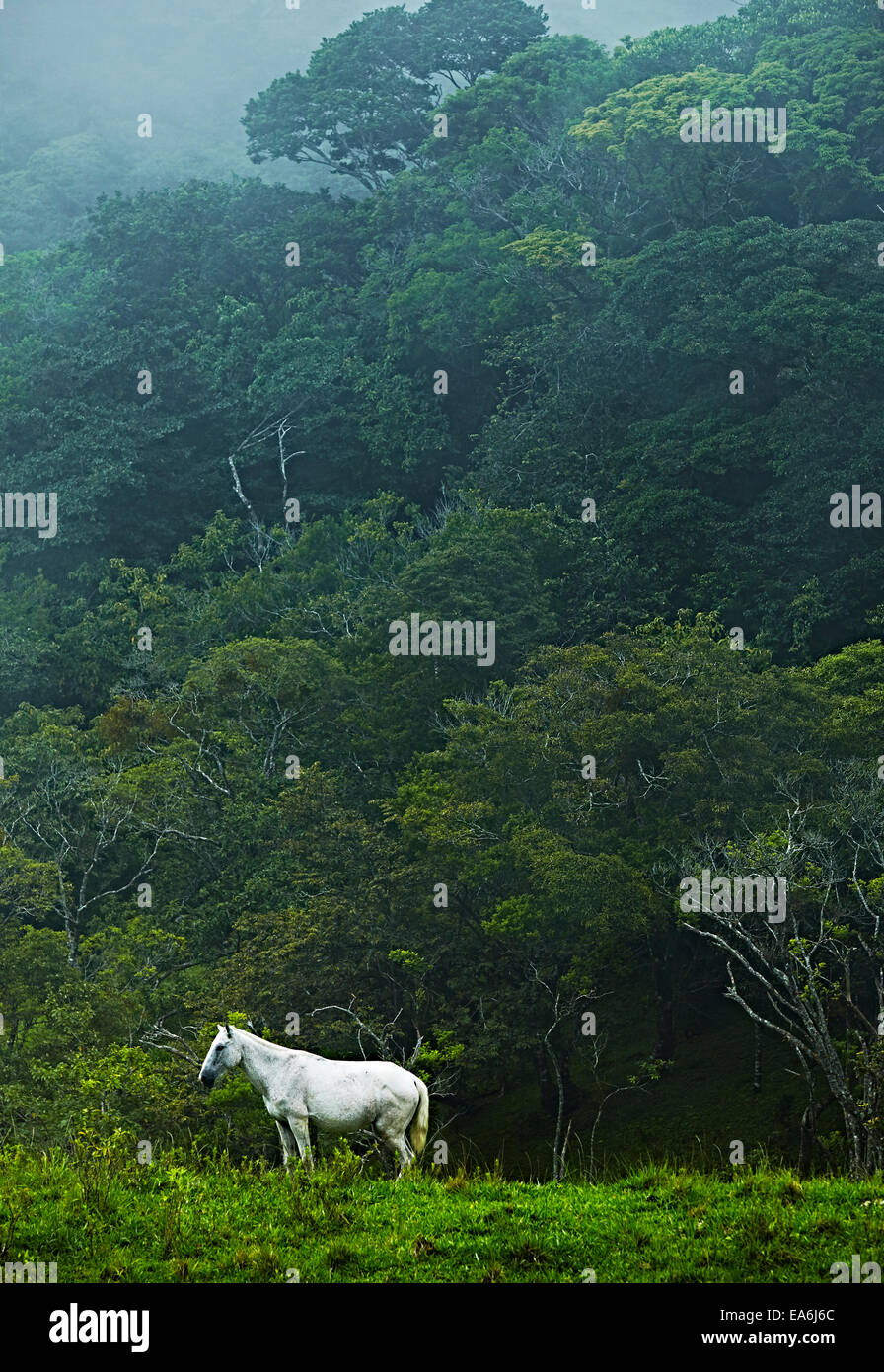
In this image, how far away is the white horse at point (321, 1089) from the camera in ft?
40.0

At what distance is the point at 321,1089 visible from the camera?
12.2 meters

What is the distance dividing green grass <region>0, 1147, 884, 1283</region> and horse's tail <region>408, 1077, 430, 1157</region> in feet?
5.64

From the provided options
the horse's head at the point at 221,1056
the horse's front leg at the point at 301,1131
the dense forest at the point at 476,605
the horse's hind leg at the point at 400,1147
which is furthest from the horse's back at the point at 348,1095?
the dense forest at the point at 476,605

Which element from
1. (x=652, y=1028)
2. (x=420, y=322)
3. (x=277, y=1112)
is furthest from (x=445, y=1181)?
(x=420, y=322)

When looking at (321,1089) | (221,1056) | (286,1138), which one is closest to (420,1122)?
(321,1089)

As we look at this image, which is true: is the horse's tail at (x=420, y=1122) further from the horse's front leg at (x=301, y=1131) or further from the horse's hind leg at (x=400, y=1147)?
the horse's front leg at (x=301, y=1131)

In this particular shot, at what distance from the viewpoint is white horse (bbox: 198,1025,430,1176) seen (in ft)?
40.0

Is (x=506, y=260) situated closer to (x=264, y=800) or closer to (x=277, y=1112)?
(x=264, y=800)

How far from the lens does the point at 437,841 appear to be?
25.9m

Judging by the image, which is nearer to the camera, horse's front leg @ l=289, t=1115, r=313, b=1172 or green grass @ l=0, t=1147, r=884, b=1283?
green grass @ l=0, t=1147, r=884, b=1283

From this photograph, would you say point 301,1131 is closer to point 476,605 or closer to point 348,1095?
point 348,1095

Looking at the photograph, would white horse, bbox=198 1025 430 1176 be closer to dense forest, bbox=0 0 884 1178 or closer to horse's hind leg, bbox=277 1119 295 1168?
horse's hind leg, bbox=277 1119 295 1168

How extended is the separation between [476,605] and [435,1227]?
82.8 feet

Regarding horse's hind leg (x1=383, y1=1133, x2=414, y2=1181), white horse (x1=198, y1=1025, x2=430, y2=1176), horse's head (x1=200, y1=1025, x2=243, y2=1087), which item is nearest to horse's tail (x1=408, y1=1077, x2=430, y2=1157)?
white horse (x1=198, y1=1025, x2=430, y2=1176)
